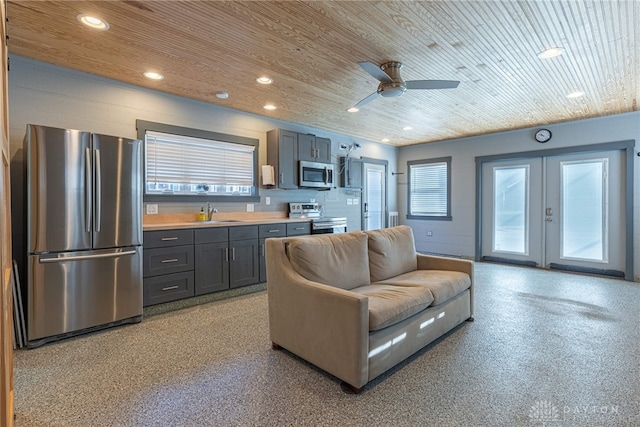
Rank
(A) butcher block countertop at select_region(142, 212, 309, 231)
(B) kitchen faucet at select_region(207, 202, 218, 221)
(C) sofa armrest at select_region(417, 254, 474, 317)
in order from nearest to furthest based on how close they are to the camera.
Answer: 1. (C) sofa armrest at select_region(417, 254, 474, 317)
2. (A) butcher block countertop at select_region(142, 212, 309, 231)
3. (B) kitchen faucet at select_region(207, 202, 218, 221)

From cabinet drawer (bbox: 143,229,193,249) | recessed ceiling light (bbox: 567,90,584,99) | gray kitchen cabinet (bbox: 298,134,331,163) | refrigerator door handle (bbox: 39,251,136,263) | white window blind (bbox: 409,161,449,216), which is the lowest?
refrigerator door handle (bbox: 39,251,136,263)

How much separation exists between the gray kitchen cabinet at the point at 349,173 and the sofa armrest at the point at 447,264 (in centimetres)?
299

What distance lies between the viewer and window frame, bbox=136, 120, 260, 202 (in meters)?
3.85

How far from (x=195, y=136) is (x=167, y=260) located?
1.71 metres

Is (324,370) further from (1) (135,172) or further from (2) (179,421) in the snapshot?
(1) (135,172)

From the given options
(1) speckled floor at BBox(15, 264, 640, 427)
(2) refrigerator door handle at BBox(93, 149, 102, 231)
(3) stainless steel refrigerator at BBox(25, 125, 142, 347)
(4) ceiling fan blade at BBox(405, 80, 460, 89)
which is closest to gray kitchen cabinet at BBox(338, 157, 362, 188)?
(4) ceiling fan blade at BBox(405, 80, 460, 89)

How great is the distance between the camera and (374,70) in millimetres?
2877

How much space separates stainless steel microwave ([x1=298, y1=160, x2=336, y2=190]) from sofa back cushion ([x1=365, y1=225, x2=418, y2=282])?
217 centimetres

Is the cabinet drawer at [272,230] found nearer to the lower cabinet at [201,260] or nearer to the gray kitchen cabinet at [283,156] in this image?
the lower cabinet at [201,260]

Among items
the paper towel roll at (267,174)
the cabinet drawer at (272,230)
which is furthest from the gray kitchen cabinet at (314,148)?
the cabinet drawer at (272,230)

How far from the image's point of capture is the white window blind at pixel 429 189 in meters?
7.04

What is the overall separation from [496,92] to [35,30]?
4681 mm

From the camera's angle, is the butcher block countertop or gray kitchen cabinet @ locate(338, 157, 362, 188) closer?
the butcher block countertop

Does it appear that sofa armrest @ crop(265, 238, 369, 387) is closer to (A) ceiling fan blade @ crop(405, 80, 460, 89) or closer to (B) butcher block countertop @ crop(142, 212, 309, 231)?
(B) butcher block countertop @ crop(142, 212, 309, 231)
